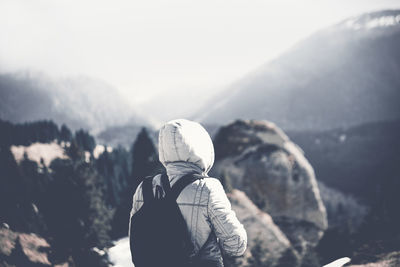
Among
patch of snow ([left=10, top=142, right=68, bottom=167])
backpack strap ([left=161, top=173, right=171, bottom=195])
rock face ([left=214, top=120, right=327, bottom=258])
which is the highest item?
→ backpack strap ([left=161, top=173, right=171, bottom=195])

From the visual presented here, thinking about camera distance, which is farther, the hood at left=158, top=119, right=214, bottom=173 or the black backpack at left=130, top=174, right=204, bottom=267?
the hood at left=158, top=119, right=214, bottom=173

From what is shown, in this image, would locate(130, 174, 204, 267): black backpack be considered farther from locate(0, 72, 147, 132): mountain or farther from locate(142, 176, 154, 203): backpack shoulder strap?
locate(0, 72, 147, 132): mountain

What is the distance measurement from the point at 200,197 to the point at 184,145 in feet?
2.07

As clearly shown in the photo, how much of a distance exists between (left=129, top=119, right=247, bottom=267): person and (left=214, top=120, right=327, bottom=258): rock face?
60.1 ft

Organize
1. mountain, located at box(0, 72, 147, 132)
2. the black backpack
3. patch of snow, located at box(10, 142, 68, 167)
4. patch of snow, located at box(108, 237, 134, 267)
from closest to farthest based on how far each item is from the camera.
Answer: the black backpack
patch of snow, located at box(108, 237, 134, 267)
patch of snow, located at box(10, 142, 68, 167)
mountain, located at box(0, 72, 147, 132)

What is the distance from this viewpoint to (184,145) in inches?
126

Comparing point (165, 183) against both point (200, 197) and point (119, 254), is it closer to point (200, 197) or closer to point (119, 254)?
point (200, 197)

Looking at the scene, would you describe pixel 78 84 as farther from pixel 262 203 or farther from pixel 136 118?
pixel 262 203

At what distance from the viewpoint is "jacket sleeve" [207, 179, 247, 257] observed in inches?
120

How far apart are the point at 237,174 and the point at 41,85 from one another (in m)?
15.5

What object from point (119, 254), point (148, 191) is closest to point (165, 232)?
point (148, 191)

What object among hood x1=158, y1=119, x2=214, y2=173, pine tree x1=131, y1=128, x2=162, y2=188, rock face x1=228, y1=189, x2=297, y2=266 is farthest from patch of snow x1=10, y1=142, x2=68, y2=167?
rock face x1=228, y1=189, x2=297, y2=266

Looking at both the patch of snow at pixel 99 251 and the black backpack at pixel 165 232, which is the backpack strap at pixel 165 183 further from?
the patch of snow at pixel 99 251

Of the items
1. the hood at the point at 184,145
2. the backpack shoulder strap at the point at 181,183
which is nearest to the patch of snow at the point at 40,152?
the hood at the point at 184,145
